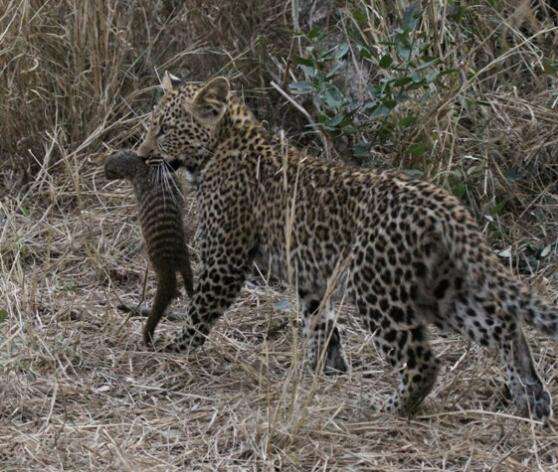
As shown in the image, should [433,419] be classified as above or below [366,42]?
below

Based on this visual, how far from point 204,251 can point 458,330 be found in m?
1.66

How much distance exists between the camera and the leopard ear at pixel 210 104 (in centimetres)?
739

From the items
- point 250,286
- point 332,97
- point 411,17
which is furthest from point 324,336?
point 411,17

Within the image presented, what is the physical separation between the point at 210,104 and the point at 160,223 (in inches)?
27.9

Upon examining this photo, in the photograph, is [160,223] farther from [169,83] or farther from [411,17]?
[411,17]

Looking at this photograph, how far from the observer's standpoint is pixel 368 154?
8320 mm

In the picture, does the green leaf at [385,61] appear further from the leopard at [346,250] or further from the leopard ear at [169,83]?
the leopard ear at [169,83]

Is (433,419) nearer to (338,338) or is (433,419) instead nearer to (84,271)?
(338,338)

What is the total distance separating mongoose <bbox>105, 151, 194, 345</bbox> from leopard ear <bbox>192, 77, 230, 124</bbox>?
1.19 feet

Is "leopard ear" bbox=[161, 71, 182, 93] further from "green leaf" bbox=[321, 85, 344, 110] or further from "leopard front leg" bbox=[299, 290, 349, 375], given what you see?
"leopard front leg" bbox=[299, 290, 349, 375]

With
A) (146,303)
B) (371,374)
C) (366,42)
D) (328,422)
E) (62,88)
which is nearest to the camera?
(328,422)

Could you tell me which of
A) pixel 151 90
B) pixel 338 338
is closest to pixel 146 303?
pixel 338 338

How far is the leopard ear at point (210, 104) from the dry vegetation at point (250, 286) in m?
1.09

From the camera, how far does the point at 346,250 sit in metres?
6.50
